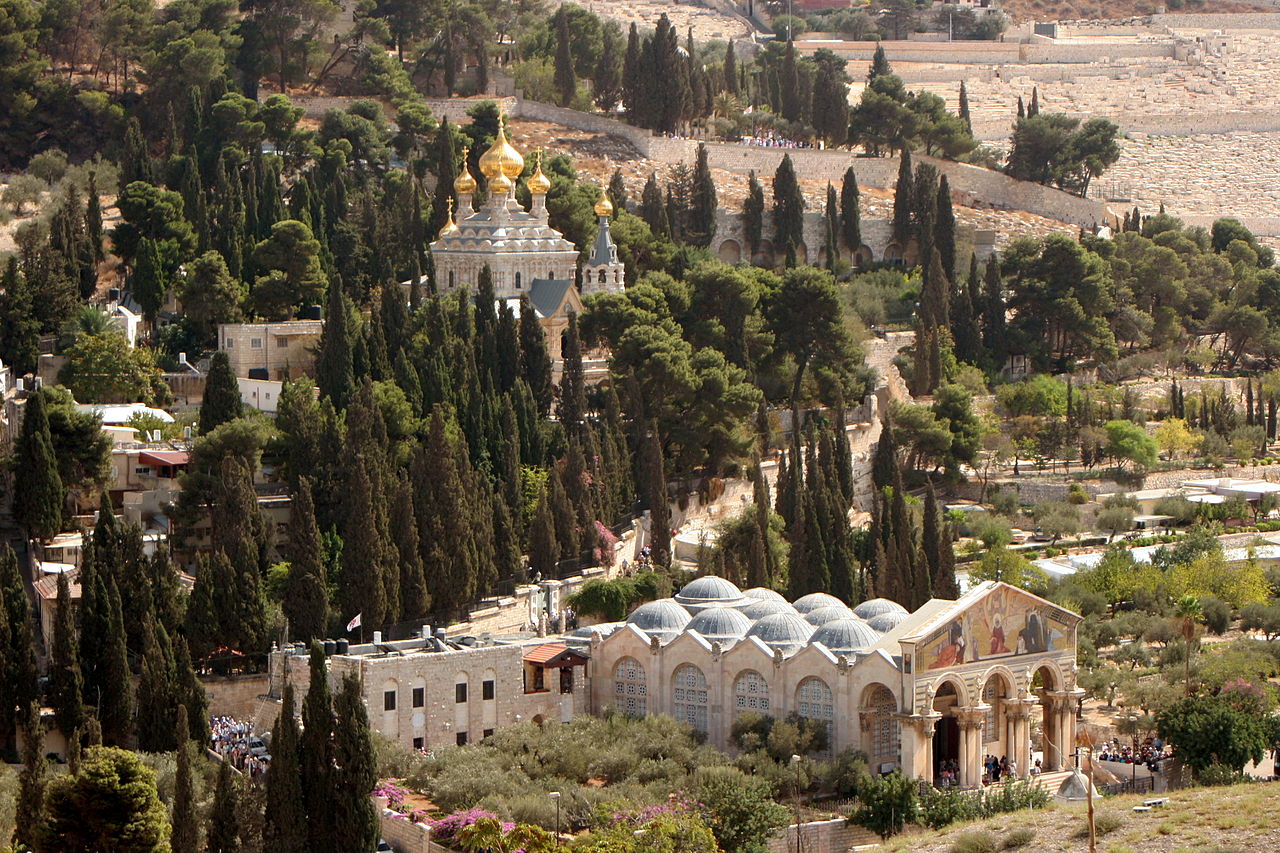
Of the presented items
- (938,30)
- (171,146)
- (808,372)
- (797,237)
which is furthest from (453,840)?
(938,30)

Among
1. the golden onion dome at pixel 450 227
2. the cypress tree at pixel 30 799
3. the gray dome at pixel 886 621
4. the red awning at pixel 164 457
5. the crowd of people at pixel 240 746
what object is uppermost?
the golden onion dome at pixel 450 227

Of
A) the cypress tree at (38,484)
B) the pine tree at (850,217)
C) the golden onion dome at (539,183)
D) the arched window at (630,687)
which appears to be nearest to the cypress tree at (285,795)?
the arched window at (630,687)

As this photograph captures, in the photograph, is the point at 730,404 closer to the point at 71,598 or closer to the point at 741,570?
the point at 741,570

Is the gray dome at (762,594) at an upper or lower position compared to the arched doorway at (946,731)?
upper

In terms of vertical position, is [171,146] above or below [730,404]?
above

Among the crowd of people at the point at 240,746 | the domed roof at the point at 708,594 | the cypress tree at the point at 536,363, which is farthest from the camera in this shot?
the cypress tree at the point at 536,363

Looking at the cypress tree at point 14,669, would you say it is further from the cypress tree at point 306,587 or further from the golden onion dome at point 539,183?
the golden onion dome at point 539,183
